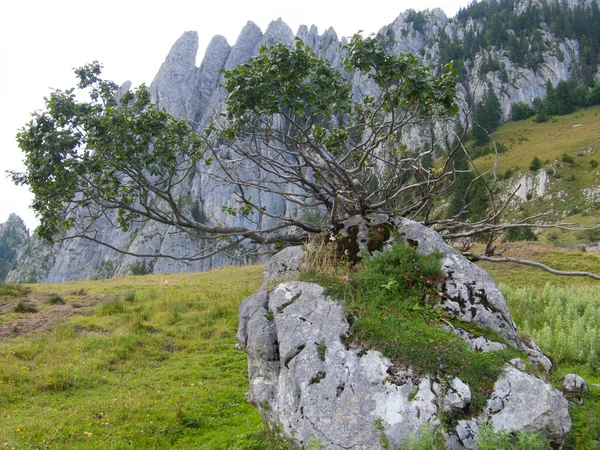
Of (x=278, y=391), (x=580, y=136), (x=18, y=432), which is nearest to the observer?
(x=278, y=391)

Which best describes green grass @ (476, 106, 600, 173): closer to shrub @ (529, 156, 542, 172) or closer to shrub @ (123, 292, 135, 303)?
shrub @ (529, 156, 542, 172)

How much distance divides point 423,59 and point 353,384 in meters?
151

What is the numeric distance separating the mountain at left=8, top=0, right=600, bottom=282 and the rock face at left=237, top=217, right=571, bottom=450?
353ft

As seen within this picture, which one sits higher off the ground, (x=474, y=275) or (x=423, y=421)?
(x=474, y=275)

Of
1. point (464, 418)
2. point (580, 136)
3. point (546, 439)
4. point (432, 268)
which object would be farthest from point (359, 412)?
point (580, 136)

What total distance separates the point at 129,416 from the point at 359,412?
6354 mm

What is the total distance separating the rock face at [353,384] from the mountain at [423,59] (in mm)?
107486

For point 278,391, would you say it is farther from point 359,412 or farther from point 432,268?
point 432,268

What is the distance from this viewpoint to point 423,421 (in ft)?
15.5

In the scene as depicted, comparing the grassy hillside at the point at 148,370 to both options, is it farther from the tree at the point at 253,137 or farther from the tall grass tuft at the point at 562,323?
the tree at the point at 253,137

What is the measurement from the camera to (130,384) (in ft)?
35.8

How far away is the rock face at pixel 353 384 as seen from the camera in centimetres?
470

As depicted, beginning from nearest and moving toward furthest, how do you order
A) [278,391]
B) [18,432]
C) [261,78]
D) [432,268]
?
[278,391]
[432,268]
[261,78]
[18,432]

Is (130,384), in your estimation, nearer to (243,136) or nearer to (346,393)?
(243,136)
